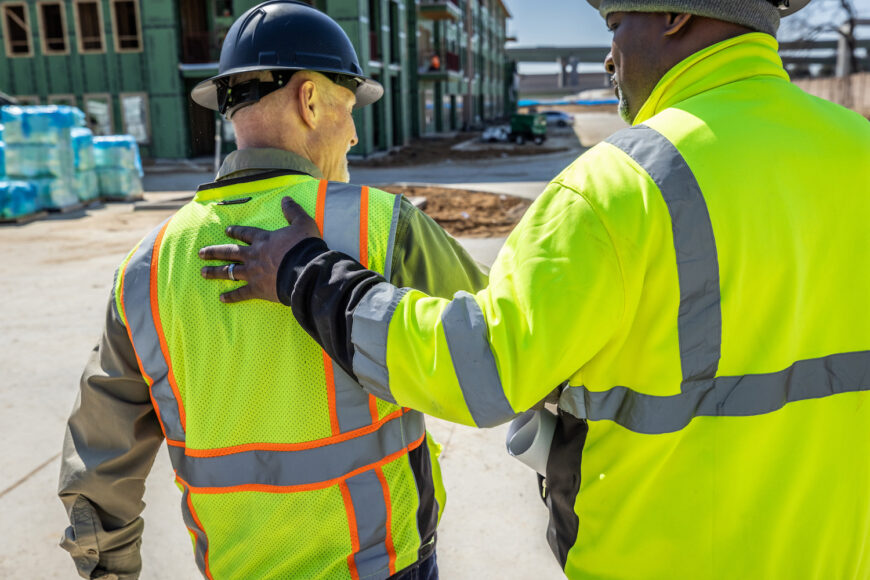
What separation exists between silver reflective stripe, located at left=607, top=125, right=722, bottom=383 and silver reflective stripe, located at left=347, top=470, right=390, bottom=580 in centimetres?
72

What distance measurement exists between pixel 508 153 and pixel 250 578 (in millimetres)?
28776

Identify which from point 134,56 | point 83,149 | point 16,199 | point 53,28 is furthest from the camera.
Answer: point 53,28

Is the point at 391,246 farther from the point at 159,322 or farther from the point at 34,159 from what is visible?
the point at 34,159

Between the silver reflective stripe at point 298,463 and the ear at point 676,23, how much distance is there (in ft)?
3.25

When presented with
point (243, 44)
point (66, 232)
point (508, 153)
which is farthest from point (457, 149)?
point (243, 44)

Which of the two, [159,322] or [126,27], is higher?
[126,27]


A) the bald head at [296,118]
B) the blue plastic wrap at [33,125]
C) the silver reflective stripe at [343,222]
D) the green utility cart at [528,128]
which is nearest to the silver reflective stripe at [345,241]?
the silver reflective stripe at [343,222]

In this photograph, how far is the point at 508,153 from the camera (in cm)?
2958

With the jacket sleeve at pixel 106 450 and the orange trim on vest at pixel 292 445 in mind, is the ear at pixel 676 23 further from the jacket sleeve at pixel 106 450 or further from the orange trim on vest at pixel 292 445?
the jacket sleeve at pixel 106 450

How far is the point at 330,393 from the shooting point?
159 centimetres

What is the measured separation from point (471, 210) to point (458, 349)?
12642mm

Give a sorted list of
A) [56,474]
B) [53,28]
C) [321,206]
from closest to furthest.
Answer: [321,206]
[56,474]
[53,28]

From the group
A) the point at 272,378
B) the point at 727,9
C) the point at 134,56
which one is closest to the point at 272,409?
the point at 272,378

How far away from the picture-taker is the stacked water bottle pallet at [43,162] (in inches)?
560
